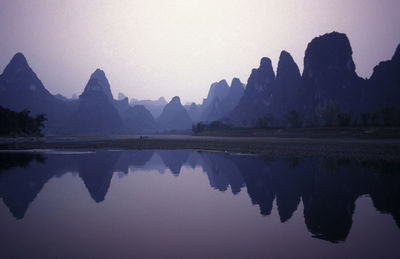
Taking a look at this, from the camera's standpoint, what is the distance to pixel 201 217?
34.7ft

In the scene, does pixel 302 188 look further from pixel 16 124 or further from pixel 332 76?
pixel 332 76

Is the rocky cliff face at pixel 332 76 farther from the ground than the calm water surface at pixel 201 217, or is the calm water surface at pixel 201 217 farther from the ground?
the rocky cliff face at pixel 332 76

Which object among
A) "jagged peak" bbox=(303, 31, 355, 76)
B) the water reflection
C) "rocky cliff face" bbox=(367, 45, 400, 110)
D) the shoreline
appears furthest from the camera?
"jagged peak" bbox=(303, 31, 355, 76)

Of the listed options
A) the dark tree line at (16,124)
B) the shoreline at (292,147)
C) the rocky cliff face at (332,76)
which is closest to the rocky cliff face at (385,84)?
the rocky cliff face at (332,76)

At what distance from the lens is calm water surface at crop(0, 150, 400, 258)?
7.47 metres

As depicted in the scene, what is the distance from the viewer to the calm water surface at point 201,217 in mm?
7467

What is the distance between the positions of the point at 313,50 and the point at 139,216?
685 feet

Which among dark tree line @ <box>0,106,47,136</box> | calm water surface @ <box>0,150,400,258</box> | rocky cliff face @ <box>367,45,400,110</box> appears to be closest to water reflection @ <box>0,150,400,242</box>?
calm water surface @ <box>0,150,400,258</box>

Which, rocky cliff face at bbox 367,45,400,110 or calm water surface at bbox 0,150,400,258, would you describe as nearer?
calm water surface at bbox 0,150,400,258

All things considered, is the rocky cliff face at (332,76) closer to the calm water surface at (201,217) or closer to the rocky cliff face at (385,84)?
the rocky cliff face at (385,84)

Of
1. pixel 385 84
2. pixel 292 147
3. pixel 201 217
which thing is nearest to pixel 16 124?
pixel 292 147

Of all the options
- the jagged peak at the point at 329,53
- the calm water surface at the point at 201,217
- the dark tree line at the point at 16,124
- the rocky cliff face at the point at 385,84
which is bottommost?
the calm water surface at the point at 201,217

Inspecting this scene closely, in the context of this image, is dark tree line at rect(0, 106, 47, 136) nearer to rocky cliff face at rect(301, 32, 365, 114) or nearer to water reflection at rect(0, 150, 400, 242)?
water reflection at rect(0, 150, 400, 242)

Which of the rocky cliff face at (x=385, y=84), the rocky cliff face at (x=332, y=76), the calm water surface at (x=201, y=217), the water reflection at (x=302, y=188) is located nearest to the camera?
the calm water surface at (x=201, y=217)
